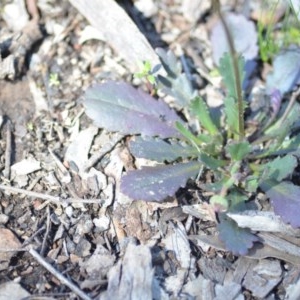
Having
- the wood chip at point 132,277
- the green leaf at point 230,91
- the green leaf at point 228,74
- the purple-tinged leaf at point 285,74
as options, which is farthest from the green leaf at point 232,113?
the wood chip at point 132,277

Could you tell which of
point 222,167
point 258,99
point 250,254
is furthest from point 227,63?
point 250,254

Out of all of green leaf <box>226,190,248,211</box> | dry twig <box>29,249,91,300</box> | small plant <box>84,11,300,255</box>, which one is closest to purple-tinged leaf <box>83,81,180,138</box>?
small plant <box>84,11,300,255</box>

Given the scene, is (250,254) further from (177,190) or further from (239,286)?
(177,190)

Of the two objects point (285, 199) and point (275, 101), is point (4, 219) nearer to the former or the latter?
point (285, 199)

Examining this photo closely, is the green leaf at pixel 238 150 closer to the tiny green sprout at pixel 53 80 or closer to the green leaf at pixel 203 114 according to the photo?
the green leaf at pixel 203 114

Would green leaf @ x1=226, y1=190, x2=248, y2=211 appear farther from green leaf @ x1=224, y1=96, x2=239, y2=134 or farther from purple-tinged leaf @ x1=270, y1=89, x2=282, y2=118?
purple-tinged leaf @ x1=270, y1=89, x2=282, y2=118
